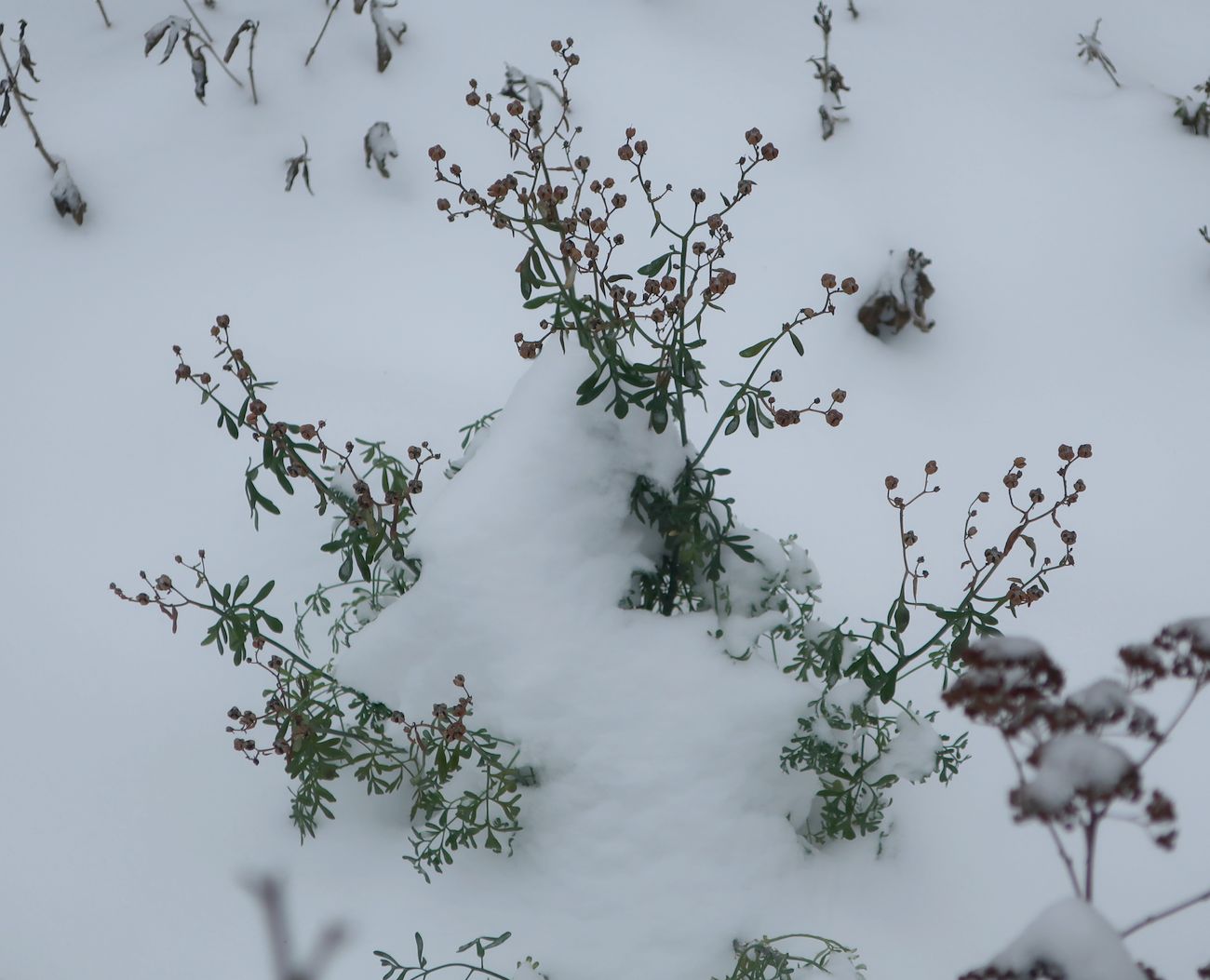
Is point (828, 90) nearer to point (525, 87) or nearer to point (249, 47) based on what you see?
point (525, 87)

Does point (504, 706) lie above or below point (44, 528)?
below

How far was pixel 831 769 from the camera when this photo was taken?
1782mm

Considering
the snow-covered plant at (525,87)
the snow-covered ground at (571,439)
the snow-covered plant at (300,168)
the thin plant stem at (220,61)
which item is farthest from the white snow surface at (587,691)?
the thin plant stem at (220,61)

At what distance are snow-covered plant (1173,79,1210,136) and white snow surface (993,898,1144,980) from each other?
10.2 ft

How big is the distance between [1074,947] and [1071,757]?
154 mm

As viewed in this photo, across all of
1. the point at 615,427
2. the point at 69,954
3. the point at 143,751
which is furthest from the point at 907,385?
the point at 69,954

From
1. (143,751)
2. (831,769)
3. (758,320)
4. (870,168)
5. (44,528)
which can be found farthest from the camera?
(870,168)

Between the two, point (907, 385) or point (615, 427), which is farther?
point (907, 385)

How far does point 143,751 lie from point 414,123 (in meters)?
2.00

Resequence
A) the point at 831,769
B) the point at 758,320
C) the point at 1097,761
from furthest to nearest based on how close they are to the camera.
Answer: the point at 758,320
the point at 831,769
the point at 1097,761

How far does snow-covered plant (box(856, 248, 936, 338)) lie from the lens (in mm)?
2832

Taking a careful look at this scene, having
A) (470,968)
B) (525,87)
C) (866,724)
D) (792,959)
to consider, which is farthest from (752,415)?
(525,87)

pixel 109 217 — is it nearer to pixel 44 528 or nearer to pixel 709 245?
pixel 44 528

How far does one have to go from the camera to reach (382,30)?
129 inches
